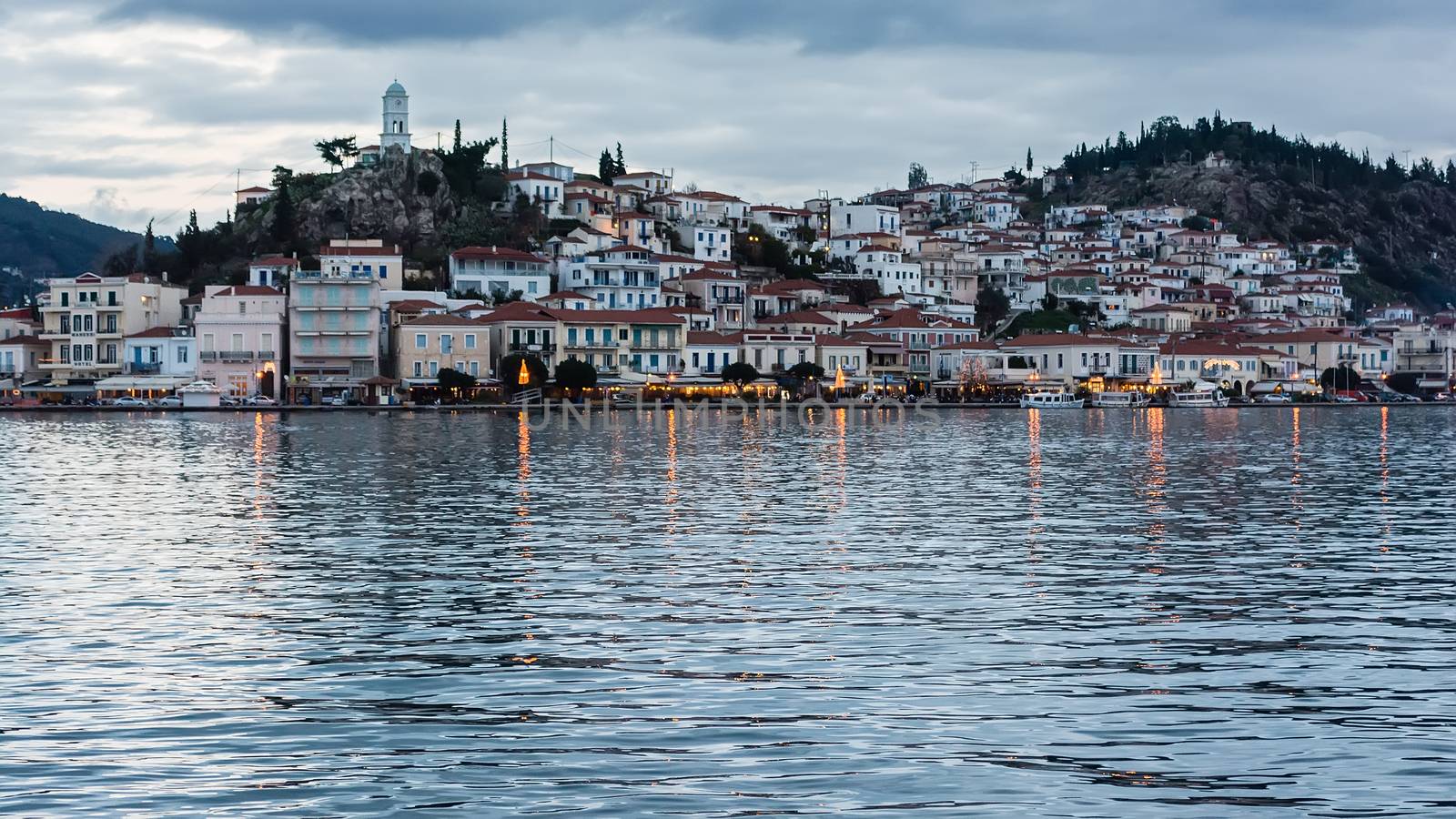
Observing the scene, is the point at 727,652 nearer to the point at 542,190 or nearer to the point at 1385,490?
the point at 1385,490

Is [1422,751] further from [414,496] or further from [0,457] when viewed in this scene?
[0,457]

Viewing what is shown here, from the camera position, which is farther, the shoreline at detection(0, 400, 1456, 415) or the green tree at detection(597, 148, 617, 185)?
the green tree at detection(597, 148, 617, 185)

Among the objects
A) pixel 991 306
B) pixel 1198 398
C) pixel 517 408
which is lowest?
pixel 517 408

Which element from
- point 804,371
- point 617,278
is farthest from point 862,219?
point 804,371

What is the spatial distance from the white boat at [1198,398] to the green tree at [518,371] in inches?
2026

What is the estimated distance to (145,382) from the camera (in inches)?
3959

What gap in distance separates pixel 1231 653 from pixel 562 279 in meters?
104

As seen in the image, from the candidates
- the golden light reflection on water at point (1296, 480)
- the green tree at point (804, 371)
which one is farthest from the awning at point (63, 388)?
the golden light reflection on water at point (1296, 480)

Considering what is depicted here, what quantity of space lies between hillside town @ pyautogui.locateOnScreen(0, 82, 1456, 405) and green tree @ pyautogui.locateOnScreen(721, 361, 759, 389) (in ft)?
1.38

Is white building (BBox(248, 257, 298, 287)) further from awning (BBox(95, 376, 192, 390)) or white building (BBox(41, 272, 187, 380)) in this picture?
awning (BBox(95, 376, 192, 390))

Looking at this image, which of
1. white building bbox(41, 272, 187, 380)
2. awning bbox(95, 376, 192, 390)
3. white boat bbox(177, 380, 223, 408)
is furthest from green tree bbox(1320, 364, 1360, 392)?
white building bbox(41, 272, 187, 380)

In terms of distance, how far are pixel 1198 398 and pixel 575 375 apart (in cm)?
5144

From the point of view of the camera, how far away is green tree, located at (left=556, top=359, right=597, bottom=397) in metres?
102

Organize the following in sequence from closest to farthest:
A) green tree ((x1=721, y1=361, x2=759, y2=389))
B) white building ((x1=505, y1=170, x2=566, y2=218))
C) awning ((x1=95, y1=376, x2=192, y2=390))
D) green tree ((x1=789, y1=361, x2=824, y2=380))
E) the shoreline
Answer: the shoreline → awning ((x1=95, y1=376, x2=192, y2=390)) → green tree ((x1=721, y1=361, x2=759, y2=389)) → green tree ((x1=789, y1=361, x2=824, y2=380)) → white building ((x1=505, y1=170, x2=566, y2=218))
